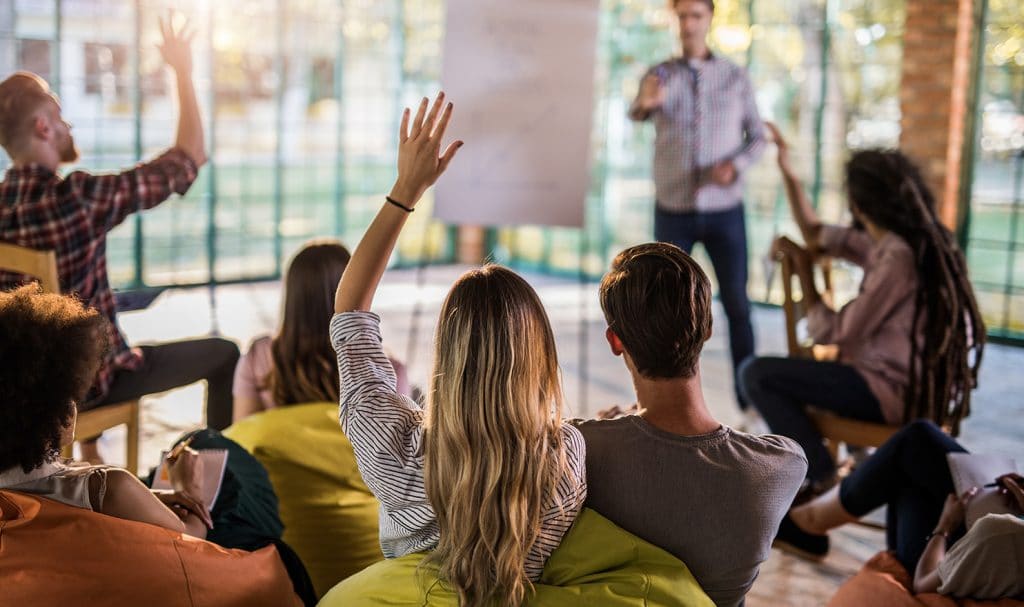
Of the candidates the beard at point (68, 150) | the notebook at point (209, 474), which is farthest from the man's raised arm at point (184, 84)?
the notebook at point (209, 474)

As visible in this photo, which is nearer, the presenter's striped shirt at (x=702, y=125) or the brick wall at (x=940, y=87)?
the presenter's striped shirt at (x=702, y=125)

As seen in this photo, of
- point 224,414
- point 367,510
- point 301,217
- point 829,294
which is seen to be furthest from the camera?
point 301,217

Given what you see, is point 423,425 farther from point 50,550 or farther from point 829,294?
point 829,294

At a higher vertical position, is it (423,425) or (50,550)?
(423,425)

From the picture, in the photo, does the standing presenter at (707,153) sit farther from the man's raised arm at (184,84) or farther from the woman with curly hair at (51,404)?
the woman with curly hair at (51,404)

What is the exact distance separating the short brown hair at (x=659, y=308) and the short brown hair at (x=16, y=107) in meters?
1.76

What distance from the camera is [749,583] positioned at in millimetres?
1721

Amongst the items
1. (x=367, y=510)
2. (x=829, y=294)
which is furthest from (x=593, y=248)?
(x=367, y=510)

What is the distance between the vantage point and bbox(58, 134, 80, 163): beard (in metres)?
2.84

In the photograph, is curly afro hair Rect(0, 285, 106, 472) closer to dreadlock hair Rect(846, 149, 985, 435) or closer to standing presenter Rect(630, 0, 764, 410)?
dreadlock hair Rect(846, 149, 985, 435)

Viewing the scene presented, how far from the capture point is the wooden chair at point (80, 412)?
101 inches

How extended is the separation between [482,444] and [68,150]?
1.89 meters

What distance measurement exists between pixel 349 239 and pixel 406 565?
21.5ft

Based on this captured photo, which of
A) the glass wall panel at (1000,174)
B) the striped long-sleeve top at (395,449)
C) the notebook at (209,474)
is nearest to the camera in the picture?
the striped long-sleeve top at (395,449)
